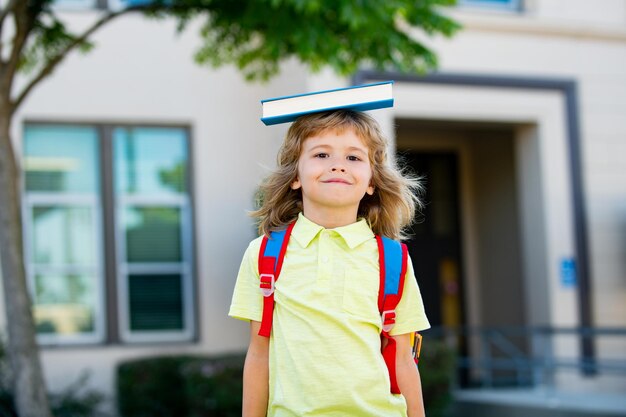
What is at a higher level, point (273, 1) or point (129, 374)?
point (273, 1)

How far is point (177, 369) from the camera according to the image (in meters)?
10.3

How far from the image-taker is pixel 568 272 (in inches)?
446

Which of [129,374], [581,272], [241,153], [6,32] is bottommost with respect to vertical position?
[129,374]

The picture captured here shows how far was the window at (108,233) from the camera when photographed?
1075 cm

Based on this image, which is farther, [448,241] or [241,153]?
[448,241]

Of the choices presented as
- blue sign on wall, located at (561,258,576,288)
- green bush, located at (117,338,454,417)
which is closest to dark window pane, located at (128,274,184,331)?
green bush, located at (117,338,454,417)

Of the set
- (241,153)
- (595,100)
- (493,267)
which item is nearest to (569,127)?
(595,100)

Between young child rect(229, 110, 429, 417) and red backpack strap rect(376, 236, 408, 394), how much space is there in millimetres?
25

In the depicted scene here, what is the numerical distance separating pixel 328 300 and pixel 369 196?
20.6 inches

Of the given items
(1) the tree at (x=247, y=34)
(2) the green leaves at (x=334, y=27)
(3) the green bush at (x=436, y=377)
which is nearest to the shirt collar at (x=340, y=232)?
(2) the green leaves at (x=334, y=27)

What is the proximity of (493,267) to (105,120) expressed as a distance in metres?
5.92

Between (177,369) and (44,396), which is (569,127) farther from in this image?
(44,396)

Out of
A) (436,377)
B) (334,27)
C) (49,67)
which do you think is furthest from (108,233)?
(334,27)

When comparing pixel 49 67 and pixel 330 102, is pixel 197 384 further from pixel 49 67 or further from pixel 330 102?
pixel 330 102
